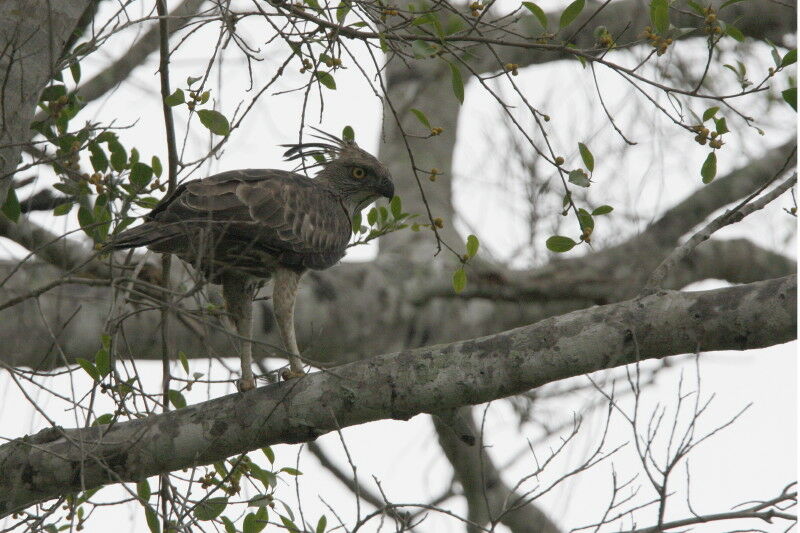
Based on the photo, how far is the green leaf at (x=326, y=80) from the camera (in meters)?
4.26

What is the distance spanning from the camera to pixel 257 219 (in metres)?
4.66

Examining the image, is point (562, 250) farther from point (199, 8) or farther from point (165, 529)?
point (199, 8)

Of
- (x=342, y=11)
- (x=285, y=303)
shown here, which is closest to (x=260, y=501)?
(x=285, y=303)

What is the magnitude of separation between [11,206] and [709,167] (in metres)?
3.03

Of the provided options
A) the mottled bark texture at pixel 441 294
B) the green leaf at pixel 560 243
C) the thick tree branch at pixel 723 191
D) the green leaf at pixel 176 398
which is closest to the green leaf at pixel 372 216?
the green leaf at pixel 560 243

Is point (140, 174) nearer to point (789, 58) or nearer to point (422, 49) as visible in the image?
point (422, 49)

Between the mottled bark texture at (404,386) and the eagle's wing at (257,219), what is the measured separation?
815mm

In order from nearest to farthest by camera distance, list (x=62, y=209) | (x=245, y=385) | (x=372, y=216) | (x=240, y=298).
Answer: (x=245, y=385) → (x=62, y=209) → (x=372, y=216) → (x=240, y=298)

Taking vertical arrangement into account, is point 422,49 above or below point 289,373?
above

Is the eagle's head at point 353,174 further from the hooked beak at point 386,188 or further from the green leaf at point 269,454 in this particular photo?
the green leaf at point 269,454

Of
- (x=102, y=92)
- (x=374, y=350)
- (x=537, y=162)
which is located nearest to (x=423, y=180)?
(x=537, y=162)

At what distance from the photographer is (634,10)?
9.05 m

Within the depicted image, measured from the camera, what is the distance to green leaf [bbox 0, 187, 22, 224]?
170 inches

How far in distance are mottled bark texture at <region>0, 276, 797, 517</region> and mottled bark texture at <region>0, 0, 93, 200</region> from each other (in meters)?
1.14
